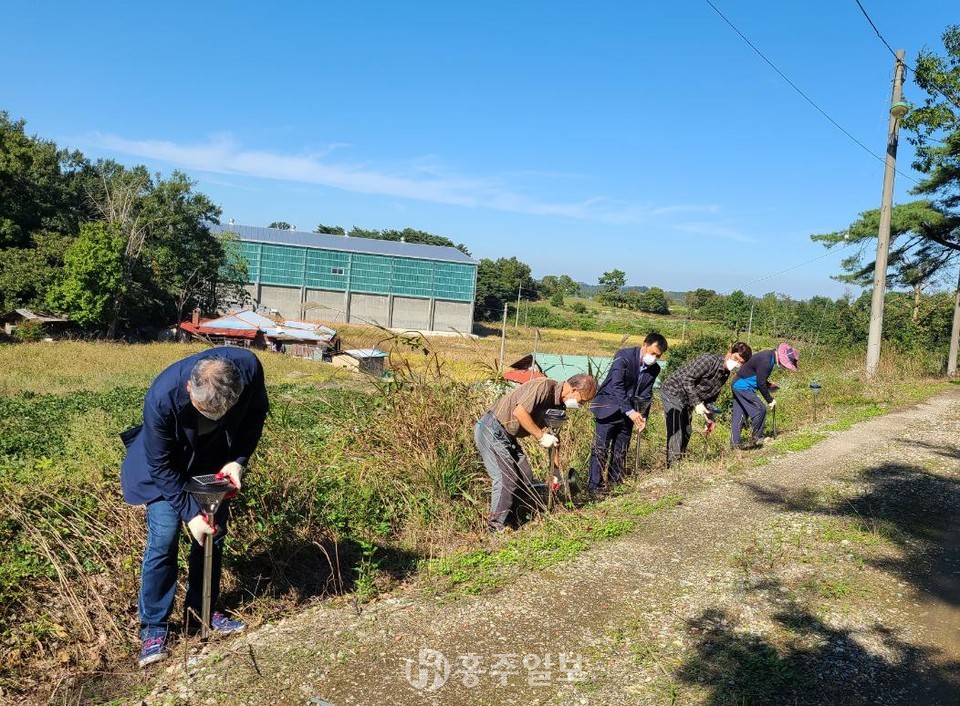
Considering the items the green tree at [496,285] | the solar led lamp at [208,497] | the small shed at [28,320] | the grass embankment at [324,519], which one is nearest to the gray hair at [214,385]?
the solar led lamp at [208,497]

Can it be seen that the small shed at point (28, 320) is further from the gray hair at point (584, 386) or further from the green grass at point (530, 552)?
the gray hair at point (584, 386)

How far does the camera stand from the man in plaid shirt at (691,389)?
698cm

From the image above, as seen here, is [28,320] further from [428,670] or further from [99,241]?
[428,670]

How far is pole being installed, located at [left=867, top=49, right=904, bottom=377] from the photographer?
1444 cm

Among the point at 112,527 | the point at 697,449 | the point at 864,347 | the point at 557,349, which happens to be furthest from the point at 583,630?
the point at 557,349

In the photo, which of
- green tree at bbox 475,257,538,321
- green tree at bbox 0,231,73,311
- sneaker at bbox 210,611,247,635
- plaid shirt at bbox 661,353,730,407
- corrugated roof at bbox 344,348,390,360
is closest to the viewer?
sneaker at bbox 210,611,247,635

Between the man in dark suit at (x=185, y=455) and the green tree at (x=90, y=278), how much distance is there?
125ft

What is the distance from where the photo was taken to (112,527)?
4234 millimetres

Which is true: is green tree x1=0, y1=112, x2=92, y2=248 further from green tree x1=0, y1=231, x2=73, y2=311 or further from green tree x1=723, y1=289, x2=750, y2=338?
green tree x1=723, y1=289, x2=750, y2=338

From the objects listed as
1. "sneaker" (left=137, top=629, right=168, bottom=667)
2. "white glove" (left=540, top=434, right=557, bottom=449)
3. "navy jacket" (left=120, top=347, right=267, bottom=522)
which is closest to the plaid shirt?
"white glove" (left=540, top=434, right=557, bottom=449)

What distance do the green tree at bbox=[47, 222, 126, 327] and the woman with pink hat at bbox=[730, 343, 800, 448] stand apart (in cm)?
3725

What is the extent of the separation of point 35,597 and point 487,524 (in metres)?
2.80

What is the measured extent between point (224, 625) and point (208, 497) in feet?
2.71

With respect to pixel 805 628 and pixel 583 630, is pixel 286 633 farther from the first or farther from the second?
pixel 805 628
